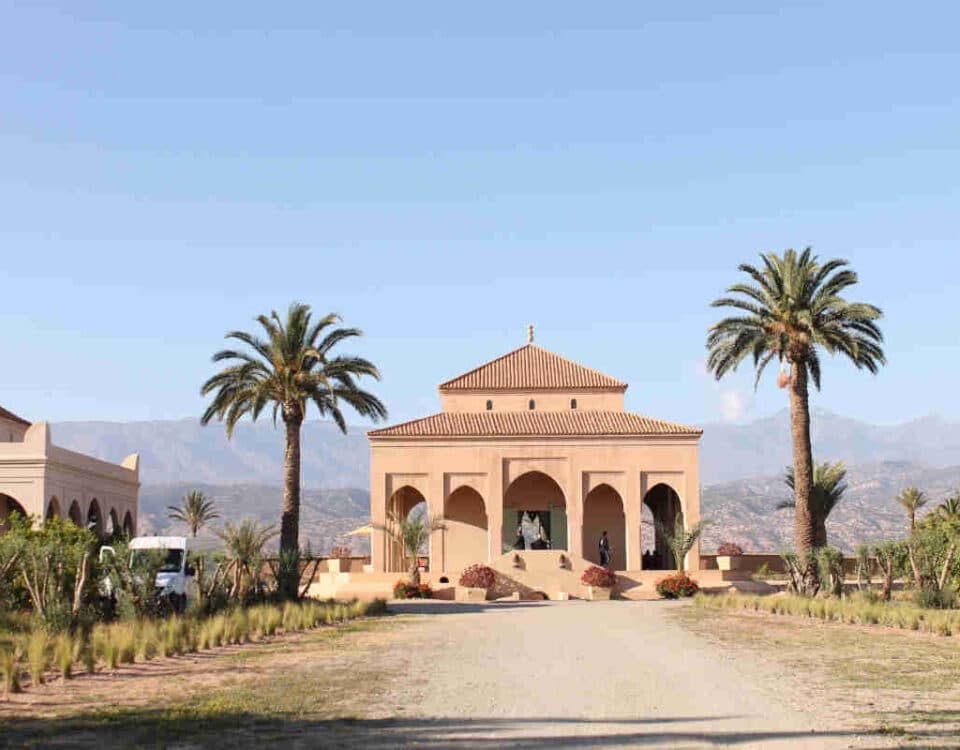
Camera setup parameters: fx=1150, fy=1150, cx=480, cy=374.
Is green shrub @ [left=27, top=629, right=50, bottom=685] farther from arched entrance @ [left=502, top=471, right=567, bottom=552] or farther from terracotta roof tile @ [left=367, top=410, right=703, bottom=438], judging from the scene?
arched entrance @ [left=502, top=471, right=567, bottom=552]

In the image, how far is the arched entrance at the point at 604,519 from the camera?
48.1m

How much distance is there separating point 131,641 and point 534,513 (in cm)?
3142

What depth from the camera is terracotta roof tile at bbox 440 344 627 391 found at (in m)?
49.6

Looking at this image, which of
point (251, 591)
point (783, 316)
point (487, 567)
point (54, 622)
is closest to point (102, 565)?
point (54, 622)

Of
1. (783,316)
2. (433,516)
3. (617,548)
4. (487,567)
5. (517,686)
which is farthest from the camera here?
(617,548)

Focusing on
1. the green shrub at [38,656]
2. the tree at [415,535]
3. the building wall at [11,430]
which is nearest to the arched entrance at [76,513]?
the building wall at [11,430]

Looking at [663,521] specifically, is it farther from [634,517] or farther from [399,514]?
[399,514]

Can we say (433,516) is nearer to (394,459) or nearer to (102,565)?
(394,459)

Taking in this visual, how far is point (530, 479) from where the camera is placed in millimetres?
48562

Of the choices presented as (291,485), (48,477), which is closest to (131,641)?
(291,485)

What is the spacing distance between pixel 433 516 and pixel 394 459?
3023 mm

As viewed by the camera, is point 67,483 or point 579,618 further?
point 67,483

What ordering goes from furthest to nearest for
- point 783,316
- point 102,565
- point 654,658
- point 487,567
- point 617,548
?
point 617,548, point 487,567, point 783,316, point 102,565, point 654,658

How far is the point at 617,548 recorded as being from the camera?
4794 cm
